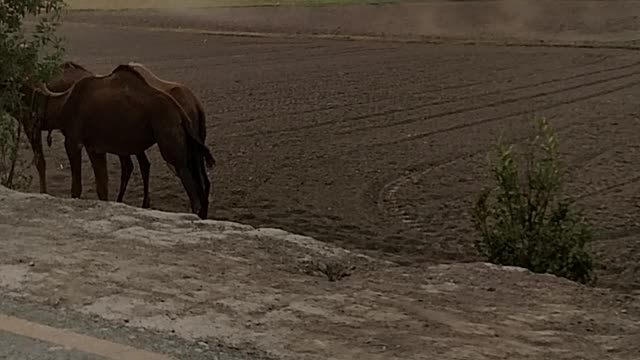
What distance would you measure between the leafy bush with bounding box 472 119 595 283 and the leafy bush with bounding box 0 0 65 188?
484cm

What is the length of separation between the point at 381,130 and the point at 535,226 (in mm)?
11803

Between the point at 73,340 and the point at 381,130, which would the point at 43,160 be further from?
the point at 73,340

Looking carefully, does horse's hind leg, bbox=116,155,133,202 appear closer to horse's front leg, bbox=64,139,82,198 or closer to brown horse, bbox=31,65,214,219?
brown horse, bbox=31,65,214,219

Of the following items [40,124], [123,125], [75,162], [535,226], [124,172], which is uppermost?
[535,226]

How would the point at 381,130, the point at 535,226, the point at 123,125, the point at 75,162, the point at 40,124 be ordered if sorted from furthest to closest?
the point at 381,130
the point at 40,124
the point at 75,162
the point at 123,125
the point at 535,226

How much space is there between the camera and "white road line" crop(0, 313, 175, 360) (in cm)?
538

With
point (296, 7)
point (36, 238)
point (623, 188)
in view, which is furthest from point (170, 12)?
point (36, 238)

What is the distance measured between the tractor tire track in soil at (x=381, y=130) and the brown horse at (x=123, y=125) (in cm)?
94

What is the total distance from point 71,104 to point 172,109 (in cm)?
129

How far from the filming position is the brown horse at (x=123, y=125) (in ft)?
43.2

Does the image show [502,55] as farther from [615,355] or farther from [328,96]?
[615,355]

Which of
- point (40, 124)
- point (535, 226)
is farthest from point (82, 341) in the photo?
point (40, 124)

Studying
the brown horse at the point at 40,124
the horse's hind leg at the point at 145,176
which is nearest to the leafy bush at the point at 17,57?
the brown horse at the point at 40,124

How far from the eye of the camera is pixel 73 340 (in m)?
5.62
